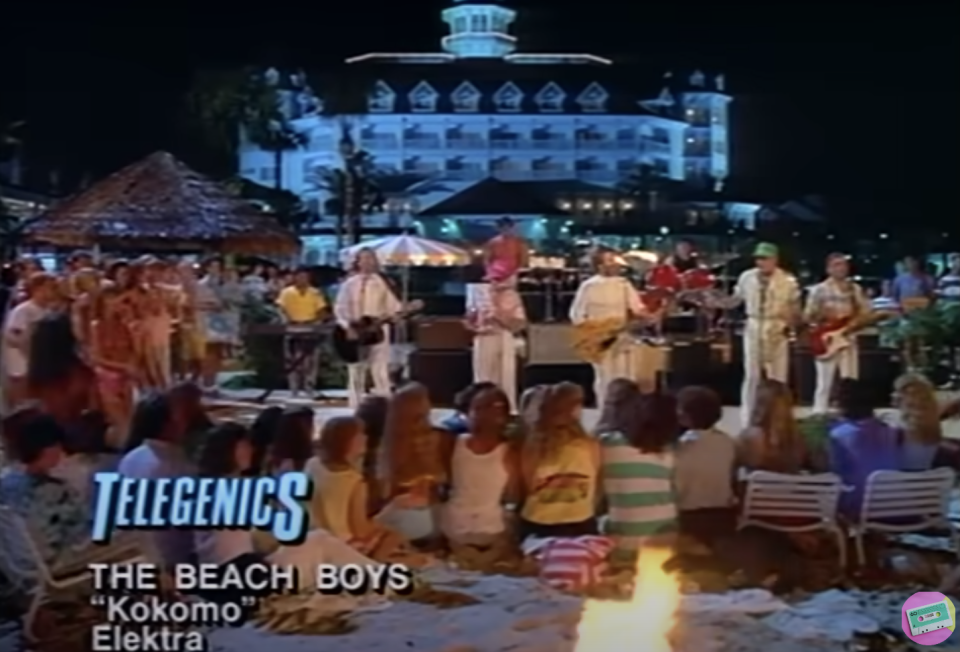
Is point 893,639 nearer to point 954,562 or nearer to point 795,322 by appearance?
point 954,562

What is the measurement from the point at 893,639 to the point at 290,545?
45.9 inches

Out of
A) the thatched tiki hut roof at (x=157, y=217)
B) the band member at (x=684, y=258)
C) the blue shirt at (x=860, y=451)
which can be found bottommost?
the blue shirt at (x=860, y=451)

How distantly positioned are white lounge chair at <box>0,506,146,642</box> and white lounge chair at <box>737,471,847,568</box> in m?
1.27

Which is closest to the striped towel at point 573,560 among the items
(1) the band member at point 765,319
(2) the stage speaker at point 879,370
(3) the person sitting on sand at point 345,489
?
(3) the person sitting on sand at point 345,489

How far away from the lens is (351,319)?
2463mm

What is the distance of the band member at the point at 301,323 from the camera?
7.98 ft

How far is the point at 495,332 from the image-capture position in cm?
244

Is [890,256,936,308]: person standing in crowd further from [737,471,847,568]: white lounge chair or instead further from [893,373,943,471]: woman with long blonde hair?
[737,471,847,568]: white lounge chair

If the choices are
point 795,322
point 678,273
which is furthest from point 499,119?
point 795,322

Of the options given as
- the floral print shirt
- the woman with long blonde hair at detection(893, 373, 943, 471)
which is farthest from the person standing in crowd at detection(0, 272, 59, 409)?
the woman with long blonde hair at detection(893, 373, 943, 471)

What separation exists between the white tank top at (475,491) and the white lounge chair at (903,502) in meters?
0.68

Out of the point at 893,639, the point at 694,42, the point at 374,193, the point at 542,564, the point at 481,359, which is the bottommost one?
the point at 893,639

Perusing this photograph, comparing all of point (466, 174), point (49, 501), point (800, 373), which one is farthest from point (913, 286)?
point (49, 501)

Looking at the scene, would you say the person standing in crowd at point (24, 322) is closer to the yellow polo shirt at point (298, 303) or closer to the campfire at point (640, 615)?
the yellow polo shirt at point (298, 303)
